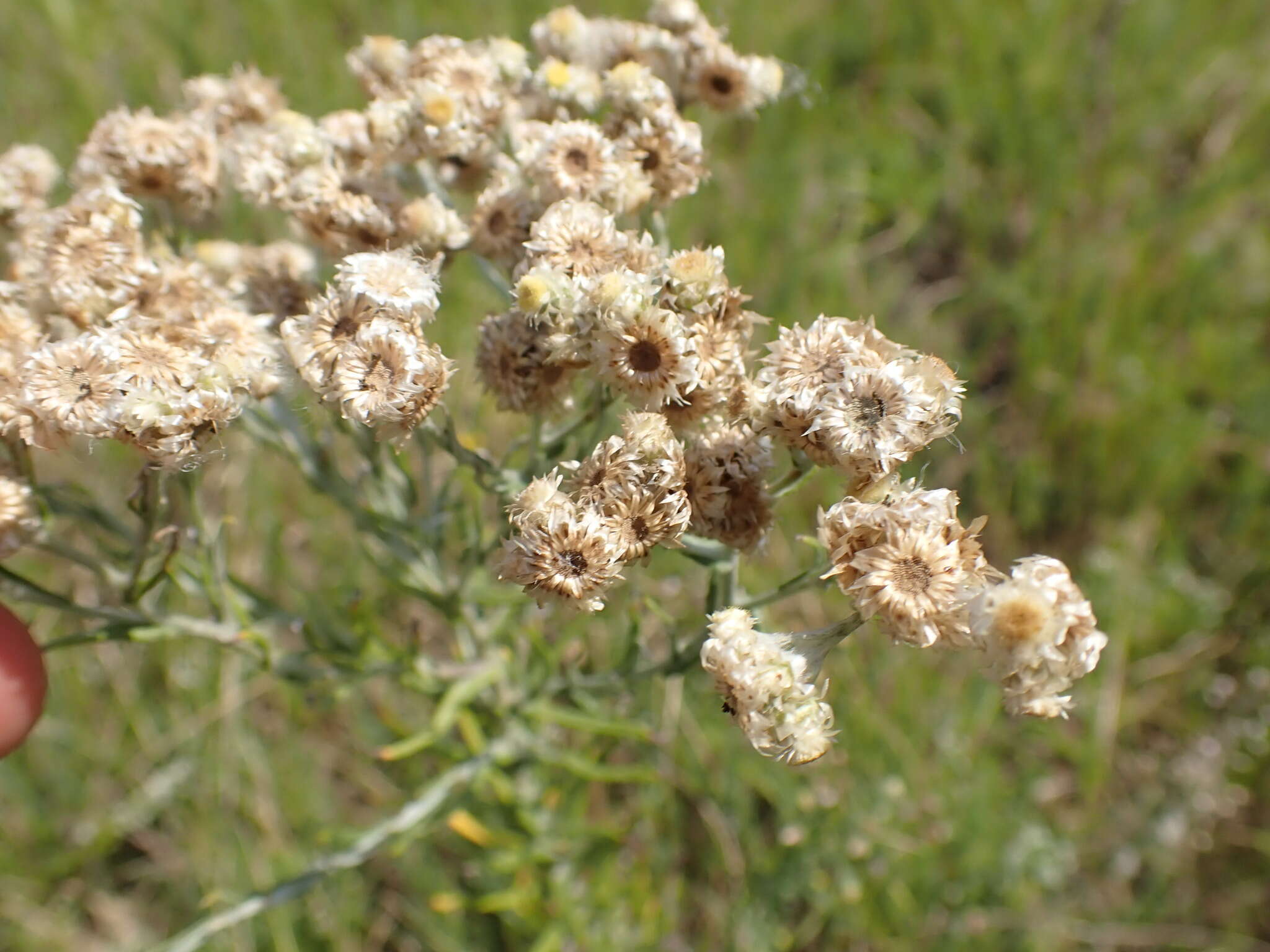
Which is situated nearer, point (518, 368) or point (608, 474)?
point (608, 474)

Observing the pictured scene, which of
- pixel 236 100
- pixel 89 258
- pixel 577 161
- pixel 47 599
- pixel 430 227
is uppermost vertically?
pixel 236 100

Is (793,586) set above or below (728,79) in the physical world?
below

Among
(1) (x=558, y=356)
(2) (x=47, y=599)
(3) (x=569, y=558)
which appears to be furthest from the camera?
(2) (x=47, y=599)

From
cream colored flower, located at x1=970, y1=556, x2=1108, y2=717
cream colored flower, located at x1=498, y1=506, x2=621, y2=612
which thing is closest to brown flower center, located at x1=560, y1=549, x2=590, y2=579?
cream colored flower, located at x1=498, y1=506, x2=621, y2=612

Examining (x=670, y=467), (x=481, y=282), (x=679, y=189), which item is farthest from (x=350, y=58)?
(x=481, y=282)

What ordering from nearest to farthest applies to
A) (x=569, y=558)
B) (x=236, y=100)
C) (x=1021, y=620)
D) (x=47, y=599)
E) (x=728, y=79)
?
1. (x=1021, y=620)
2. (x=569, y=558)
3. (x=47, y=599)
4. (x=728, y=79)
5. (x=236, y=100)

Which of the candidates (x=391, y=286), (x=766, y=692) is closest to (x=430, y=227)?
(x=391, y=286)

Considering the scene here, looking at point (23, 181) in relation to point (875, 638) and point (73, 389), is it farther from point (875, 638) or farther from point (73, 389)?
point (875, 638)
